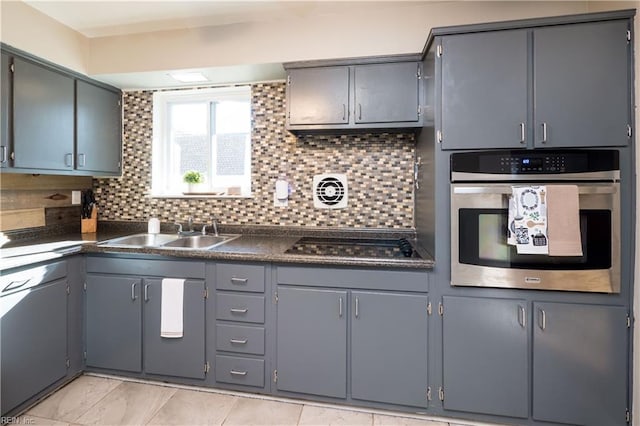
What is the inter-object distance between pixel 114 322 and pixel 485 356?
88.6 inches

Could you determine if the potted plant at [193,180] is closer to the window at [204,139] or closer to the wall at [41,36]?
the window at [204,139]

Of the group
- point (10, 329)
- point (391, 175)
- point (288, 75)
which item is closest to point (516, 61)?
point (391, 175)

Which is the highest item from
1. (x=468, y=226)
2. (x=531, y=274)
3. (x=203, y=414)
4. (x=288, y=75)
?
(x=288, y=75)

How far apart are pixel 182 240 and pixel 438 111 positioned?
81.6 inches

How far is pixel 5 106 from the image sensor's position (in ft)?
6.36

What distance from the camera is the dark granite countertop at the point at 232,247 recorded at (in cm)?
182

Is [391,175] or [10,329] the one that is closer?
[10,329]

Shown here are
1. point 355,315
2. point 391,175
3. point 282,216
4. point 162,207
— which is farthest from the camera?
point 162,207

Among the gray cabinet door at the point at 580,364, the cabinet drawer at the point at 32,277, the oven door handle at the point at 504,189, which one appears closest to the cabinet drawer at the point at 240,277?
the cabinet drawer at the point at 32,277

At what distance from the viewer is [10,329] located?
173 cm

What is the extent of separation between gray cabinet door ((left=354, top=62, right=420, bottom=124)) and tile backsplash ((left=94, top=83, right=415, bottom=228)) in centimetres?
32

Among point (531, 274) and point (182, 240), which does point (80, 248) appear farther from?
point (531, 274)

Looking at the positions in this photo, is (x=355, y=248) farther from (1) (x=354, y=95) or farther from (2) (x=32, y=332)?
(2) (x=32, y=332)

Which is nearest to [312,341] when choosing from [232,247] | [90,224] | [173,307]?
[232,247]
